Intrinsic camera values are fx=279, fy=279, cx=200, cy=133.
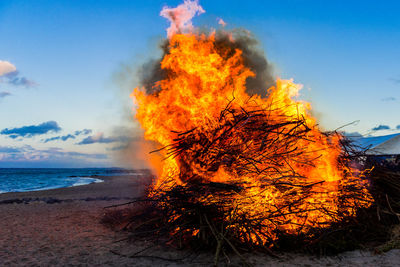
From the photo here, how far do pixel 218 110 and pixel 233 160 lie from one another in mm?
1387

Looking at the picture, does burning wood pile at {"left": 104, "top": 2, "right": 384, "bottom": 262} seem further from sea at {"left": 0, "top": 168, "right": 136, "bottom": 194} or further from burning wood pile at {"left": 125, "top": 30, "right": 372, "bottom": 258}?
sea at {"left": 0, "top": 168, "right": 136, "bottom": 194}

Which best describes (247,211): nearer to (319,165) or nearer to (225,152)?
(225,152)

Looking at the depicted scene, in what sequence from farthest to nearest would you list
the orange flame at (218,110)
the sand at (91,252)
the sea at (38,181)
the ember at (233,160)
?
the sea at (38,181) < the orange flame at (218,110) < the ember at (233,160) < the sand at (91,252)

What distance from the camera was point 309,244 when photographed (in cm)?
540

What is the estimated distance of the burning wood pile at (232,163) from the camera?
17.7ft

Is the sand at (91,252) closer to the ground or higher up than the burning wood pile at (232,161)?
closer to the ground

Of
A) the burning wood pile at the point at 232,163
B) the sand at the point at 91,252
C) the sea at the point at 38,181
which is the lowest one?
the sea at the point at 38,181

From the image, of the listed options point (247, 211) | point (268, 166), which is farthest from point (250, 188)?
point (268, 166)

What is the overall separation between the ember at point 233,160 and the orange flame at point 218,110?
25mm

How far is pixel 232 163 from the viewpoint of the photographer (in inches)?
227

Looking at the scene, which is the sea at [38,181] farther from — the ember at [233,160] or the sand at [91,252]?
the ember at [233,160]

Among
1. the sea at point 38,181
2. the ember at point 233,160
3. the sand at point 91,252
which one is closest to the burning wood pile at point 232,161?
the ember at point 233,160

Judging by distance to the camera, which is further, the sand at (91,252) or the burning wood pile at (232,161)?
the burning wood pile at (232,161)

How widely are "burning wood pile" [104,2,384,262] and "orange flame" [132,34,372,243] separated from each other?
0.08ft
